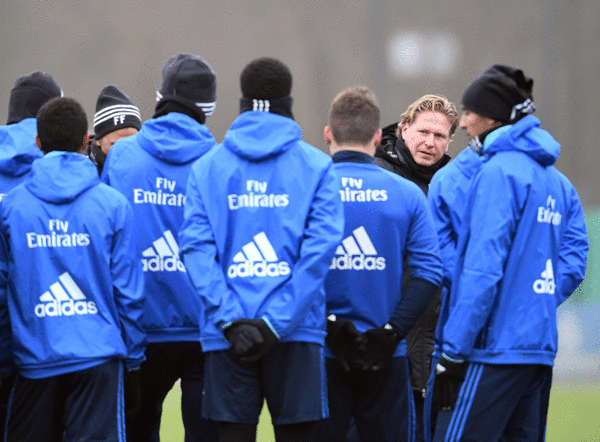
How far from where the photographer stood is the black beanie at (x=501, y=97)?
139 inches

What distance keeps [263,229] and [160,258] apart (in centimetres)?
85

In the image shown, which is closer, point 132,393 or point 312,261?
point 312,261

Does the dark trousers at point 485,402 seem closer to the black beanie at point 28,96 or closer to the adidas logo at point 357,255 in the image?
the adidas logo at point 357,255

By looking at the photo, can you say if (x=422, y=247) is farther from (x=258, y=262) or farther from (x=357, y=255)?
(x=258, y=262)

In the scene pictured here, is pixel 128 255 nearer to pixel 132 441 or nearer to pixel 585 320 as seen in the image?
pixel 132 441

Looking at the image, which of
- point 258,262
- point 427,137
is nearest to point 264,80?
point 258,262

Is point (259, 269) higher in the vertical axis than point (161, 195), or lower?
lower

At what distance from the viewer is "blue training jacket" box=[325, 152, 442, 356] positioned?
11.3 ft

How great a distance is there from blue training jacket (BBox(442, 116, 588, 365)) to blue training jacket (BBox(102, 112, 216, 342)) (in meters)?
1.19

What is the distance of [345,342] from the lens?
131 inches

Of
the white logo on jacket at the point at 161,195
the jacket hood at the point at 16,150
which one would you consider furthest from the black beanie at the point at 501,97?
the jacket hood at the point at 16,150

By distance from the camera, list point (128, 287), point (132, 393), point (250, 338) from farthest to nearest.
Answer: point (132, 393)
point (128, 287)
point (250, 338)

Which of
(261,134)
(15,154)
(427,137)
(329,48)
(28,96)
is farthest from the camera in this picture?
(329,48)

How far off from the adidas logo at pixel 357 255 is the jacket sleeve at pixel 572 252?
84cm
